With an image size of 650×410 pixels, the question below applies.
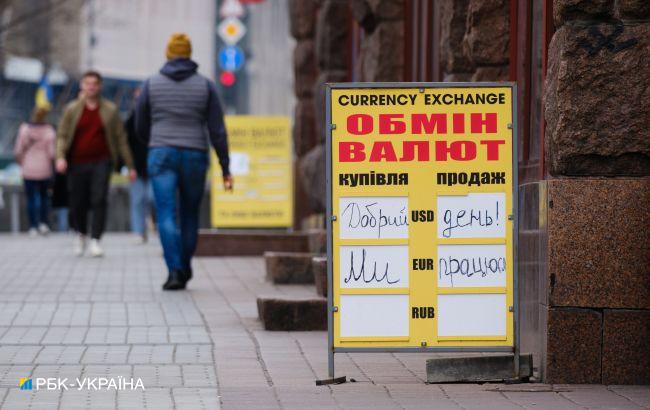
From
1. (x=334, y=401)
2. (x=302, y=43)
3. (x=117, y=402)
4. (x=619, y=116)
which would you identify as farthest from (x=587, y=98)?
(x=302, y=43)

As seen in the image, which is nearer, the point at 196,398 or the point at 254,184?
the point at 196,398

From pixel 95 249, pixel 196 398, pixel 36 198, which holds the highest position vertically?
pixel 36 198

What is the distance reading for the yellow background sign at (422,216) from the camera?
639cm

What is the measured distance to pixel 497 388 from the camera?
20.8ft

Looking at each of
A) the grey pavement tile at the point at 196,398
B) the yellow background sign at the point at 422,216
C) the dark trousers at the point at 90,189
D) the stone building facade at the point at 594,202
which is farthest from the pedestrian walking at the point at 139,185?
the grey pavement tile at the point at 196,398

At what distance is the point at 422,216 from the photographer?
Answer: 6.42m

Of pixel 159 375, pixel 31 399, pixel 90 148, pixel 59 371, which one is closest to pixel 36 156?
pixel 90 148

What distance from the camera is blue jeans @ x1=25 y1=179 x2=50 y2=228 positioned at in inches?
813

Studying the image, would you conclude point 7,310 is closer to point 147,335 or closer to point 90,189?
point 147,335

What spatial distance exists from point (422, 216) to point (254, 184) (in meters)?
11.7

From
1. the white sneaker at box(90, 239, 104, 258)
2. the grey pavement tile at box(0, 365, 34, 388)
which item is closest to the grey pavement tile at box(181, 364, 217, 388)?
the grey pavement tile at box(0, 365, 34, 388)

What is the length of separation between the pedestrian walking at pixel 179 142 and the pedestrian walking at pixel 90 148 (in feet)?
10.9

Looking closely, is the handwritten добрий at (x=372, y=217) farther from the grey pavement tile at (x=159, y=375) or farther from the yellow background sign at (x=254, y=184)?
the yellow background sign at (x=254, y=184)

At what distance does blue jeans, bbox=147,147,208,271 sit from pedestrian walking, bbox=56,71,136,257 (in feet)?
11.5
